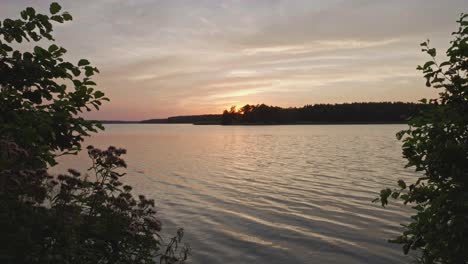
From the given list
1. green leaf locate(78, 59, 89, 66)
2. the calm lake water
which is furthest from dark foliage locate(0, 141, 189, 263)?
the calm lake water

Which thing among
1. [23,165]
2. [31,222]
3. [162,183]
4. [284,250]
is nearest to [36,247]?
[31,222]

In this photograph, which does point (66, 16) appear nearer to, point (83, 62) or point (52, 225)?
point (83, 62)

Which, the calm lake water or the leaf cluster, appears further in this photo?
the calm lake water

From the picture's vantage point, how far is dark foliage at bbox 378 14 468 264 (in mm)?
5020

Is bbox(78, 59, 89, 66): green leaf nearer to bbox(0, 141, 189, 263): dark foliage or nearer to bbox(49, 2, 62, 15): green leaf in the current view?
bbox(49, 2, 62, 15): green leaf

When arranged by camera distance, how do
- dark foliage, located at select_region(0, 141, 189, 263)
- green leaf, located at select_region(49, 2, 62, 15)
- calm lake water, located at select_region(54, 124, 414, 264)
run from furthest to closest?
calm lake water, located at select_region(54, 124, 414, 264), green leaf, located at select_region(49, 2, 62, 15), dark foliage, located at select_region(0, 141, 189, 263)

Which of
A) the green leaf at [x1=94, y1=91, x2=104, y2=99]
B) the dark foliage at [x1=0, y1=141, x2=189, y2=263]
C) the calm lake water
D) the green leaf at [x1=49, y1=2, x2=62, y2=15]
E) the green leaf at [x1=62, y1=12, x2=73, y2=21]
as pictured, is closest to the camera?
the dark foliage at [x1=0, y1=141, x2=189, y2=263]

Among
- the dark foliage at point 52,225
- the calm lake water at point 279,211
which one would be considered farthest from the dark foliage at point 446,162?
the calm lake water at point 279,211

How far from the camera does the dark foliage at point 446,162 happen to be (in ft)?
16.5

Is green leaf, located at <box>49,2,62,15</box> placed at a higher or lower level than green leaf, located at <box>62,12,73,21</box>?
higher

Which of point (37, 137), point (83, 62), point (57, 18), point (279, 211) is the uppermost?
point (57, 18)

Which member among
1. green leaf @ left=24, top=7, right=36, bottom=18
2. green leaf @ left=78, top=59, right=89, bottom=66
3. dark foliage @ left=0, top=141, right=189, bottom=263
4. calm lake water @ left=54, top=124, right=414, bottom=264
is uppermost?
green leaf @ left=24, top=7, right=36, bottom=18

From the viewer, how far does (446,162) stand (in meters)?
5.27

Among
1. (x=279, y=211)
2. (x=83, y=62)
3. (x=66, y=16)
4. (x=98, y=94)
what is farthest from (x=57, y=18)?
(x=279, y=211)
